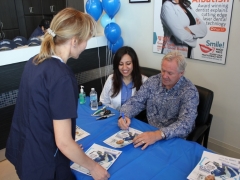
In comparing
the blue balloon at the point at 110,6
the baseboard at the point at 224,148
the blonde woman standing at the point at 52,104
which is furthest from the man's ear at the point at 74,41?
the baseboard at the point at 224,148

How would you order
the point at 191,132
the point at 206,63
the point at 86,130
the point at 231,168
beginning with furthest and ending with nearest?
the point at 206,63 → the point at 191,132 → the point at 86,130 → the point at 231,168

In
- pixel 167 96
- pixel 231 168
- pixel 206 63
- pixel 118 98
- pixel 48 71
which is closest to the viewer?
pixel 48 71

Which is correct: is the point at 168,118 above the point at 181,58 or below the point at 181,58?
below

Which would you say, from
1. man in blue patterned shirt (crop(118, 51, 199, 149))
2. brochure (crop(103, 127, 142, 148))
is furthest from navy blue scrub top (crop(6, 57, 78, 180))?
man in blue patterned shirt (crop(118, 51, 199, 149))

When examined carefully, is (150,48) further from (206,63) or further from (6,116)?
(6,116)

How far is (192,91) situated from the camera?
155 centimetres

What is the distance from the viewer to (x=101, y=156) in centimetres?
117

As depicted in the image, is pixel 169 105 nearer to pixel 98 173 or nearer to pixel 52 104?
pixel 98 173

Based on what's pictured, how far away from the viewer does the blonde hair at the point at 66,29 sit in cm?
83

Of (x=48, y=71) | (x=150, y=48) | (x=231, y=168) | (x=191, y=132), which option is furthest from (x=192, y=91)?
(x=150, y=48)

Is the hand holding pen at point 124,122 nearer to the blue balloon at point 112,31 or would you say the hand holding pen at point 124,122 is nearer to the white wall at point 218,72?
the white wall at point 218,72

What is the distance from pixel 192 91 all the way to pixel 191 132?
0.31 m

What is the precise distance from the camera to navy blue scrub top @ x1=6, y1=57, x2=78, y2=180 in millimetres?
816

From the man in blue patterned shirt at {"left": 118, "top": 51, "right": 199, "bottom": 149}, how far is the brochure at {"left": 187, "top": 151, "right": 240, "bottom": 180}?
280mm
